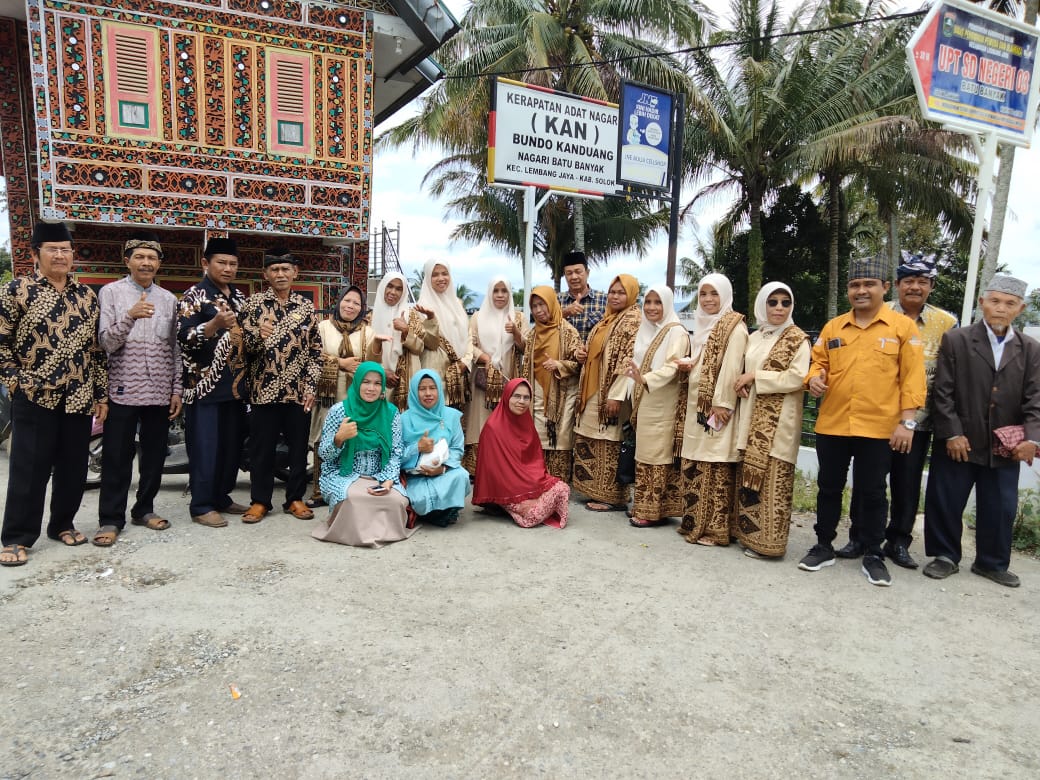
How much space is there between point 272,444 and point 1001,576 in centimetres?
434

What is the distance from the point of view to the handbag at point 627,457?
5141 mm

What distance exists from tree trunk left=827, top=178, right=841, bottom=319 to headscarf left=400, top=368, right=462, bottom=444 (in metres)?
12.4

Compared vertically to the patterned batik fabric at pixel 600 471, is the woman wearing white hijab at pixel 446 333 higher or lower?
higher

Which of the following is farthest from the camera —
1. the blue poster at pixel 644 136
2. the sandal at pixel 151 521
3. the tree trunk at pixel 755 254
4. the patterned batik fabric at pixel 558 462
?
the tree trunk at pixel 755 254

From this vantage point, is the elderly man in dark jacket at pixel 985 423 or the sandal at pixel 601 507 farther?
the sandal at pixel 601 507

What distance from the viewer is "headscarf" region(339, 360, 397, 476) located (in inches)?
173

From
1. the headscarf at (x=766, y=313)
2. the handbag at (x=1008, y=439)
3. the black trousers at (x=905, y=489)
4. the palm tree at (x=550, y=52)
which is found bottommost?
the black trousers at (x=905, y=489)

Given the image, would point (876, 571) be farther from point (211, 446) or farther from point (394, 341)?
point (211, 446)

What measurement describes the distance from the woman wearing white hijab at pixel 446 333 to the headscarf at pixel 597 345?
887 mm

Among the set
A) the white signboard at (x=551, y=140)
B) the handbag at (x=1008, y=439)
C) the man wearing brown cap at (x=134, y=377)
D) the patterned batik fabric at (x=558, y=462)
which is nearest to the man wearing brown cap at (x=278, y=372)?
the man wearing brown cap at (x=134, y=377)

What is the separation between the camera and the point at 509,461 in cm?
473

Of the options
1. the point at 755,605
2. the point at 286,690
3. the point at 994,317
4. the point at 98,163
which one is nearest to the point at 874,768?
the point at 755,605

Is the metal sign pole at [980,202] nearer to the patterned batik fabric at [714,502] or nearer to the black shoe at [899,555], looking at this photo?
the black shoe at [899,555]

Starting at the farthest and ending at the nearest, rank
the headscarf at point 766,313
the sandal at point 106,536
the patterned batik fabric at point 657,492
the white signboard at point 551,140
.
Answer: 1. the white signboard at point 551,140
2. the patterned batik fabric at point 657,492
3. the headscarf at point 766,313
4. the sandal at point 106,536
